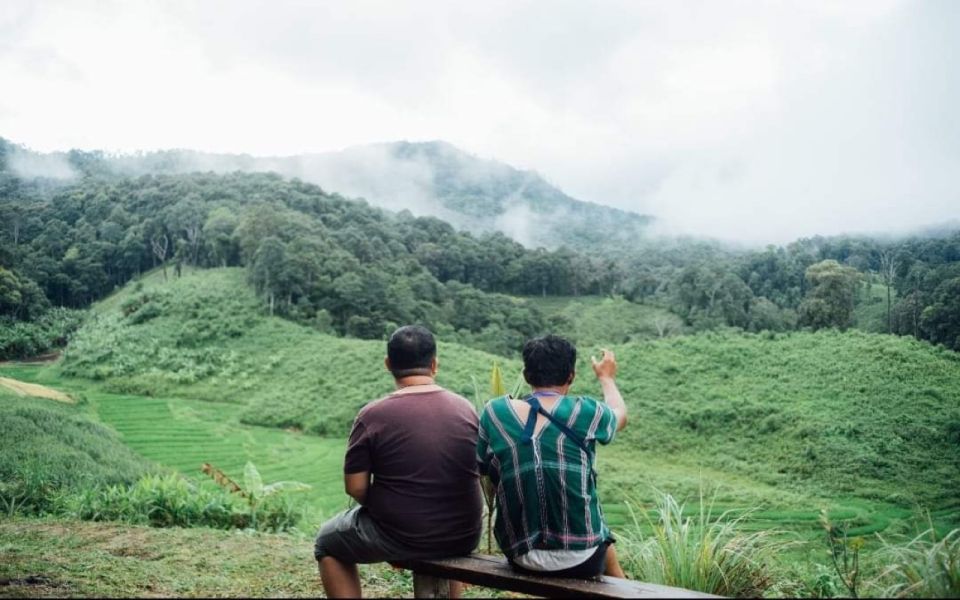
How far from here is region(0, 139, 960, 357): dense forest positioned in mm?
10383

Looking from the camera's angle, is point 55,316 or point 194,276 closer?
point 55,316

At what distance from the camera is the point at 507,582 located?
2348 millimetres

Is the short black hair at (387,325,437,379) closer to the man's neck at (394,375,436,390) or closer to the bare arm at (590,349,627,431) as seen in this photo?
the man's neck at (394,375,436,390)

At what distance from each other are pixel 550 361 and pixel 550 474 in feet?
1.36

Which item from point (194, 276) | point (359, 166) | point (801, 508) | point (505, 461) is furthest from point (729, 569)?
point (359, 166)

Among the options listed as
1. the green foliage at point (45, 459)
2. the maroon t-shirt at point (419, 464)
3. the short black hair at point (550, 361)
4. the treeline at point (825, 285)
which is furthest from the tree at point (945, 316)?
the green foliage at point (45, 459)

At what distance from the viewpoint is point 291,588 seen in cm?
341

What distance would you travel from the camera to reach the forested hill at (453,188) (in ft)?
233

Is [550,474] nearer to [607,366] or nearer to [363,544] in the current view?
[607,366]

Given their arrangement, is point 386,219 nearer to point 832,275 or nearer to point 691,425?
point 691,425

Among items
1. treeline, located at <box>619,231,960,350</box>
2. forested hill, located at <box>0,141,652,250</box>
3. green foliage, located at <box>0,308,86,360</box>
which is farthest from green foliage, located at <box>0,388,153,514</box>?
forested hill, located at <box>0,141,652,250</box>

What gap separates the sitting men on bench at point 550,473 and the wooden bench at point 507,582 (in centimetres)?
5

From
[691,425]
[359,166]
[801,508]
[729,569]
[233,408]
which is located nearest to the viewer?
[729,569]

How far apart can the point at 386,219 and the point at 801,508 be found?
4549 cm
